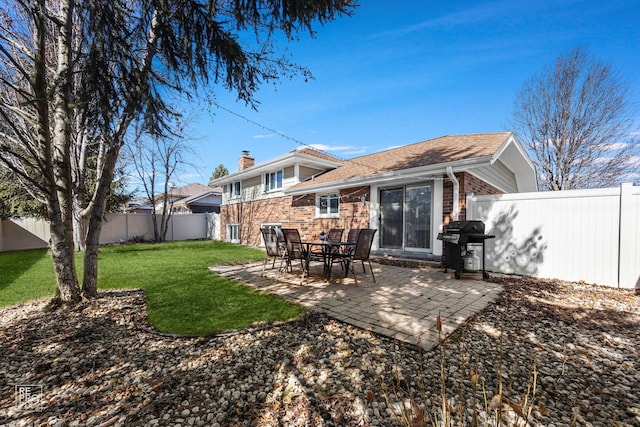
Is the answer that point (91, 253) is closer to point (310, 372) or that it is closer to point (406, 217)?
point (310, 372)

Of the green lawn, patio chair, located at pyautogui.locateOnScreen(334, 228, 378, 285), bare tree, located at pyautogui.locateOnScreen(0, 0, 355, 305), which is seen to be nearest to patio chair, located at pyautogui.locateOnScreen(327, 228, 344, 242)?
patio chair, located at pyautogui.locateOnScreen(334, 228, 378, 285)

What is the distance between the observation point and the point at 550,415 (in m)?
1.94

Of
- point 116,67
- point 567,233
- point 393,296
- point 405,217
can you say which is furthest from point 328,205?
point 116,67

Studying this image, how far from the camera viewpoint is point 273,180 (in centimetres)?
1344

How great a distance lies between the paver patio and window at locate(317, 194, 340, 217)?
3.72m

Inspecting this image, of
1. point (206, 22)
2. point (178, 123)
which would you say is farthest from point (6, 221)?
point (206, 22)

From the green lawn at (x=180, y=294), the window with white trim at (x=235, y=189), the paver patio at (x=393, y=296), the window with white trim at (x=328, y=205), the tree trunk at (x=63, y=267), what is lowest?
the green lawn at (x=180, y=294)

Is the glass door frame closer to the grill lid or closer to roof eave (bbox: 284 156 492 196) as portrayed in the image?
roof eave (bbox: 284 156 492 196)

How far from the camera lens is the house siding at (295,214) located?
9.43m

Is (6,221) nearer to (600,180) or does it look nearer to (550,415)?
Result: (550,415)

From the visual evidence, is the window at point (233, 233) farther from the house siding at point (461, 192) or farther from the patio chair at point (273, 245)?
the house siding at point (461, 192)

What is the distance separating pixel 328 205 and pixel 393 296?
6.27m

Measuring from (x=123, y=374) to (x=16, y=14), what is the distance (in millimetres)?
6175

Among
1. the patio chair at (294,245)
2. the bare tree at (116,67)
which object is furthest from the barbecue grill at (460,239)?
the bare tree at (116,67)
